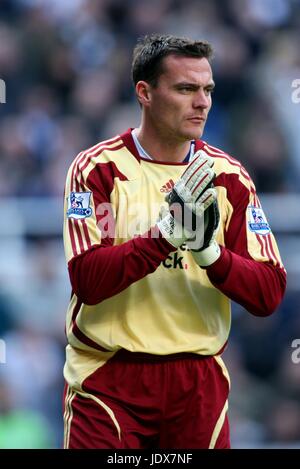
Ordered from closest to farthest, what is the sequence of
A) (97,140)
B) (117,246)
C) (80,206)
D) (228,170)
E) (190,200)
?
(190,200), (117,246), (80,206), (228,170), (97,140)

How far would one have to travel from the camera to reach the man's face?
174 inches

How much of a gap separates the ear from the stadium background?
273 centimetres

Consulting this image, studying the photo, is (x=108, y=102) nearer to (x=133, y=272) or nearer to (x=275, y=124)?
(x=275, y=124)

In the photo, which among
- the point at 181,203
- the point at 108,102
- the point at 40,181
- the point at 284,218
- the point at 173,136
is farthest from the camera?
the point at 108,102

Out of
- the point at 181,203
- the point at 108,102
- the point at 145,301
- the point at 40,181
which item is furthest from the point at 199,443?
the point at 108,102

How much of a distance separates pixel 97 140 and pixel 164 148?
12.2 ft

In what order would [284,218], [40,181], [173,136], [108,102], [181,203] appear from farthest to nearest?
[108,102] → [40,181] → [284,218] → [173,136] → [181,203]

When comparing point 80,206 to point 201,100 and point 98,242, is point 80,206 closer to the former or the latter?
point 98,242

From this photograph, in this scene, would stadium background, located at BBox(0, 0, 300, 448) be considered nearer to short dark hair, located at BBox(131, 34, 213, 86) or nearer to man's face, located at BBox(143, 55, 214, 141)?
short dark hair, located at BBox(131, 34, 213, 86)

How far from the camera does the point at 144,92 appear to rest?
181 inches

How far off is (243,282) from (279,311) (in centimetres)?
321

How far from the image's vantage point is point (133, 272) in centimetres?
416

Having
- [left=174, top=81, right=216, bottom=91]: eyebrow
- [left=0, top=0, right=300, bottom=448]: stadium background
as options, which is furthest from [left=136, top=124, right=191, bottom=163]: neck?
[left=0, top=0, right=300, bottom=448]: stadium background

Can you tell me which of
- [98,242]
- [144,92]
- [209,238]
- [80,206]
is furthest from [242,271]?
[144,92]
